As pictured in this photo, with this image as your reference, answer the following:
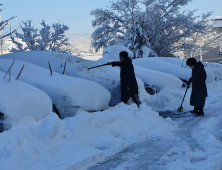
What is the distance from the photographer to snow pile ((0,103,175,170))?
2900mm

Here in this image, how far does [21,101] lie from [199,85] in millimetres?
4017

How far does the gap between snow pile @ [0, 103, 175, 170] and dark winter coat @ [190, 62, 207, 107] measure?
1.52m

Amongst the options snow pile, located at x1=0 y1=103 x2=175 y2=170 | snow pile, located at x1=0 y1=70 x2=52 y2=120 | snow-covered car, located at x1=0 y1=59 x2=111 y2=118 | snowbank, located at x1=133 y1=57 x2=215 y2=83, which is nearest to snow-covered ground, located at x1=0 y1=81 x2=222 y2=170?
snow pile, located at x1=0 y1=103 x2=175 y2=170

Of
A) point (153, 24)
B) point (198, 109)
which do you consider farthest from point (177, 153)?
point (153, 24)

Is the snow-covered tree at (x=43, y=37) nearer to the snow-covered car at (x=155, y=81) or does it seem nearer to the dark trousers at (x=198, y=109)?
the snow-covered car at (x=155, y=81)

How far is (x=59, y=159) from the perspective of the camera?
9.91ft

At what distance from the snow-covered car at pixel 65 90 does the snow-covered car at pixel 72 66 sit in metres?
0.74

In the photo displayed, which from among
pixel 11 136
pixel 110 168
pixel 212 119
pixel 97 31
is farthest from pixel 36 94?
pixel 97 31

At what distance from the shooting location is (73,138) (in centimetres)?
376

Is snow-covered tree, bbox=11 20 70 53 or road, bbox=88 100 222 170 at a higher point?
→ snow-covered tree, bbox=11 20 70 53

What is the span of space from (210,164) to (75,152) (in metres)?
1.50

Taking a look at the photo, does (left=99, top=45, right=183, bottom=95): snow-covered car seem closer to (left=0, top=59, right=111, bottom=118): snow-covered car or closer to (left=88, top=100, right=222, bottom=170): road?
(left=0, top=59, right=111, bottom=118): snow-covered car

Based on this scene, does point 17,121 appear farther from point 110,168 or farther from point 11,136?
point 110,168

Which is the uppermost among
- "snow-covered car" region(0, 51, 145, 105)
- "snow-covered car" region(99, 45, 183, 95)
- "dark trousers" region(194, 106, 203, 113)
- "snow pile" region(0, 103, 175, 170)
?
"snow-covered car" region(0, 51, 145, 105)
